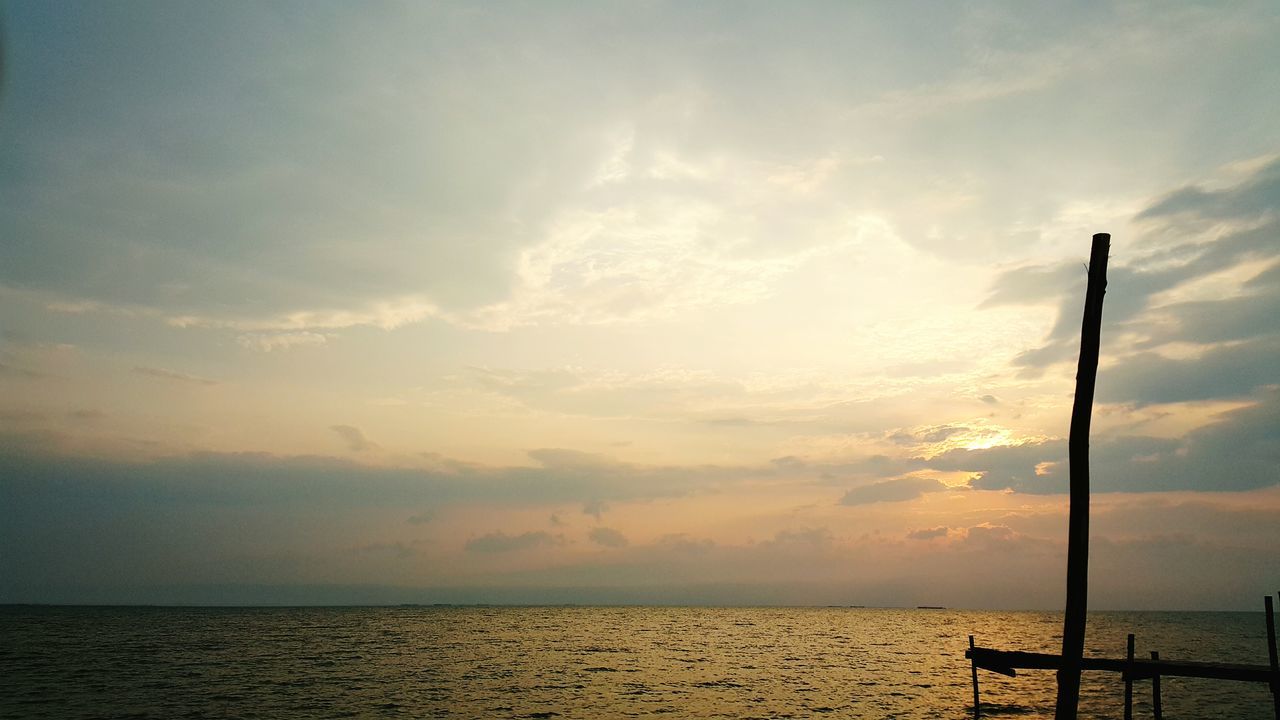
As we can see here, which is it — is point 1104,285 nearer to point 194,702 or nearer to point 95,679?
point 194,702

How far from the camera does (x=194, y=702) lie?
3866 centimetres

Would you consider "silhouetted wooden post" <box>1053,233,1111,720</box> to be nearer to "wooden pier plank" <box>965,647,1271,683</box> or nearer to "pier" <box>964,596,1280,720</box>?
"wooden pier plank" <box>965,647,1271,683</box>

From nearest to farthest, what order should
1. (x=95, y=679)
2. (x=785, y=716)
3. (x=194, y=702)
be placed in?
(x=785, y=716), (x=194, y=702), (x=95, y=679)

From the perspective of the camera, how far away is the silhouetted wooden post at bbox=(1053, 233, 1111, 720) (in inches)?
414

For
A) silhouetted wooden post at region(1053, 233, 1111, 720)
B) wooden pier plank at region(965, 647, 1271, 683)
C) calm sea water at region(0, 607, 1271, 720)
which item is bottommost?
calm sea water at region(0, 607, 1271, 720)

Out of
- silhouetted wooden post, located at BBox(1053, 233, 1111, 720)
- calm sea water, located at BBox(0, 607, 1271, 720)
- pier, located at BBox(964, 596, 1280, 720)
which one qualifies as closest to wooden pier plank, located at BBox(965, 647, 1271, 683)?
pier, located at BBox(964, 596, 1280, 720)

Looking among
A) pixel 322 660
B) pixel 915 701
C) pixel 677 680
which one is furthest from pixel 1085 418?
pixel 322 660

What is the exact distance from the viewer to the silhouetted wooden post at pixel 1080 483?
10.5 metres

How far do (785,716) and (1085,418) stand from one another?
28.2 meters

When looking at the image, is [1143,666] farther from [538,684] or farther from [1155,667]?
[538,684]

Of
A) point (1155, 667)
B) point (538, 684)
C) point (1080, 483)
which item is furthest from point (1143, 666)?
point (538, 684)

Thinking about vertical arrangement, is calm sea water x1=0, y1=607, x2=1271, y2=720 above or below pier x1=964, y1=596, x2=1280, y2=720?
below

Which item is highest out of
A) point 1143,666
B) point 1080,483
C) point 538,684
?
point 1080,483

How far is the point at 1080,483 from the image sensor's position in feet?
35.0
